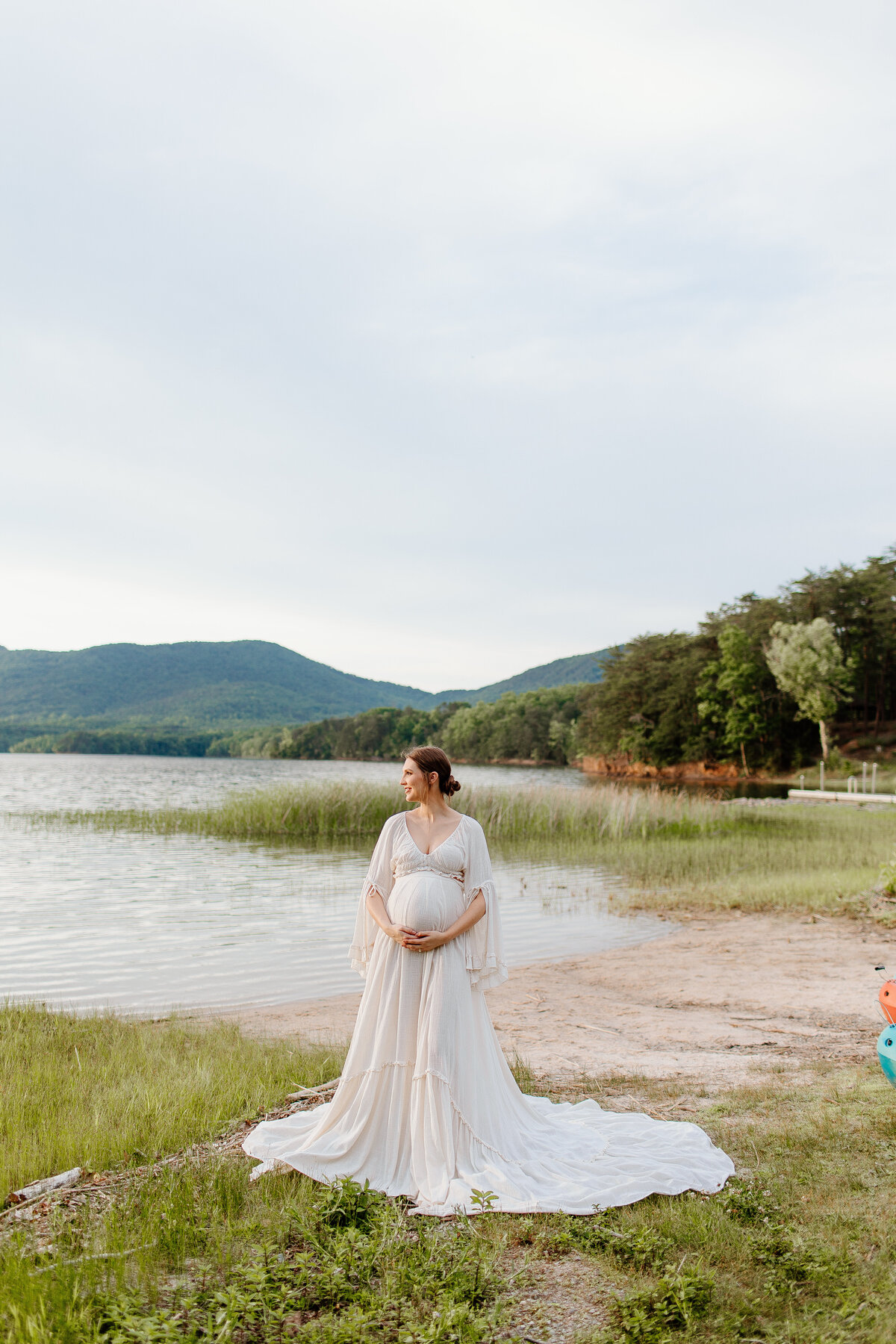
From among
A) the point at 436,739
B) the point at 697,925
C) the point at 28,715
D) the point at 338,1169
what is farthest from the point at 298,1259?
the point at 28,715

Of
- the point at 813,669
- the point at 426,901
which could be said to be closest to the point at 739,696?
the point at 813,669

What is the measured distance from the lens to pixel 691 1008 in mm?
7875

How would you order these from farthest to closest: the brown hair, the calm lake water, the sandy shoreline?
the calm lake water < the sandy shoreline < the brown hair

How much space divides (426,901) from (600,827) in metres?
19.0

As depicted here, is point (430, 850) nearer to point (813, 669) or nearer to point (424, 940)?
point (424, 940)

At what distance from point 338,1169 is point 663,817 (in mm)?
20749

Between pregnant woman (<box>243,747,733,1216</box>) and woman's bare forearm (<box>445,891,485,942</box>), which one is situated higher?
woman's bare forearm (<box>445,891,485,942</box>)

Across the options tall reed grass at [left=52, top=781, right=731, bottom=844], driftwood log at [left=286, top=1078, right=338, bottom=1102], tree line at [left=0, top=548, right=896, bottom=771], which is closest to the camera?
driftwood log at [left=286, top=1078, right=338, bottom=1102]

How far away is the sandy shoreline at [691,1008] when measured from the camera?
6.12m

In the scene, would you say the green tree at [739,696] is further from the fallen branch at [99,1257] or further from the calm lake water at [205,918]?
the fallen branch at [99,1257]

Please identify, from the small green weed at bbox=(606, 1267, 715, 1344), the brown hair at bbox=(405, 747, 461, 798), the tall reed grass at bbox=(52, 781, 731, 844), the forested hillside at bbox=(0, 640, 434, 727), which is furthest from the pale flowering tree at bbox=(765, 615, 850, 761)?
the forested hillside at bbox=(0, 640, 434, 727)

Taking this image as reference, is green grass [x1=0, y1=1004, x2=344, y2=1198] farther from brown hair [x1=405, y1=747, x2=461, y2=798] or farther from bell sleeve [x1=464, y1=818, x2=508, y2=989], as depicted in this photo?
brown hair [x1=405, y1=747, x2=461, y2=798]

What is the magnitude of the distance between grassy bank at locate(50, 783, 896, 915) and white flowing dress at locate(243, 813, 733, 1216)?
12.7 m

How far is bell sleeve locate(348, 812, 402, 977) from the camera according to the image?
4.38 m
